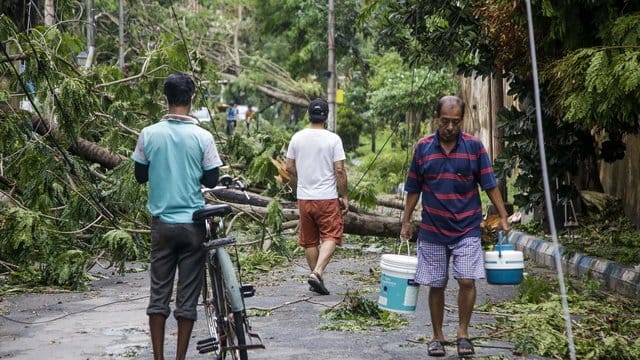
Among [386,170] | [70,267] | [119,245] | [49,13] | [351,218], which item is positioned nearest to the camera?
[70,267]

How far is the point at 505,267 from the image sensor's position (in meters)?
6.91

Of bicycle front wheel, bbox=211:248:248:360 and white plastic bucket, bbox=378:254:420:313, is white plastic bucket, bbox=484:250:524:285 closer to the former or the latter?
white plastic bucket, bbox=378:254:420:313

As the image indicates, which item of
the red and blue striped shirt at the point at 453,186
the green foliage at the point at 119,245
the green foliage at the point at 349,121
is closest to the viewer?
the red and blue striped shirt at the point at 453,186

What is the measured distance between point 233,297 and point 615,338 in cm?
276

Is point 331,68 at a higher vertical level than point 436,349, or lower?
higher

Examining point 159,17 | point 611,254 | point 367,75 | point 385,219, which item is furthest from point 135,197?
point 367,75

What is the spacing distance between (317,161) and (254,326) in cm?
222

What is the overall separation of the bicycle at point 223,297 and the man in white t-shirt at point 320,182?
12.1 ft

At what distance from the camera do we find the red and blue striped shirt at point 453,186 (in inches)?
271

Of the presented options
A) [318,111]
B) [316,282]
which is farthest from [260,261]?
[318,111]

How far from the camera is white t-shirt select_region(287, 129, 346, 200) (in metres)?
10.1

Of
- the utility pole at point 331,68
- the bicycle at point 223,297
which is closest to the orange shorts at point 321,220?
the bicycle at point 223,297

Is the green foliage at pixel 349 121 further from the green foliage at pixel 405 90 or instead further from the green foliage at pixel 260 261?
the green foliage at pixel 260 261

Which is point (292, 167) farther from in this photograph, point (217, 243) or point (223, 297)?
point (217, 243)
